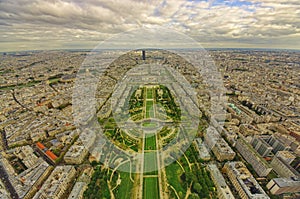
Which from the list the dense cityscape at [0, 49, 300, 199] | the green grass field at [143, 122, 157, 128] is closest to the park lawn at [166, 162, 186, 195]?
the dense cityscape at [0, 49, 300, 199]

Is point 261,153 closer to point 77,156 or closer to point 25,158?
point 77,156

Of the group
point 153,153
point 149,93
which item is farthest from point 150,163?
point 149,93

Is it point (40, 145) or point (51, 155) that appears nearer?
point (51, 155)

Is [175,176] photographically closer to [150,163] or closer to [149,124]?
[150,163]

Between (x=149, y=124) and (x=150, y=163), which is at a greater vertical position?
(x=149, y=124)

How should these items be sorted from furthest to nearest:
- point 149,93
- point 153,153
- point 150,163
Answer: point 149,93 → point 153,153 → point 150,163

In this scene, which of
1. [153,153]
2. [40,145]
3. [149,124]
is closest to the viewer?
[153,153]

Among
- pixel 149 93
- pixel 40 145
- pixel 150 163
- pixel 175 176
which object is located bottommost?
pixel 40 145

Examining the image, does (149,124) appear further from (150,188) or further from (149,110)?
(150,188)
